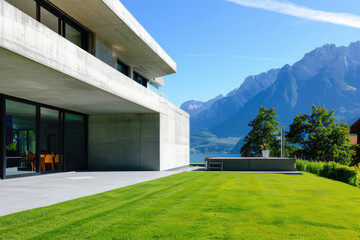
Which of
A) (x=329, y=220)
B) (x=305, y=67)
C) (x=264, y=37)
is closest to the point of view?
(x=329, y=220)

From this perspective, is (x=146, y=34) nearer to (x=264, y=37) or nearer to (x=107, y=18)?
(x=107, y=18)

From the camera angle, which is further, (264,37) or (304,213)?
(264,37)

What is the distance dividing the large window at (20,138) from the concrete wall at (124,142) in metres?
4.54

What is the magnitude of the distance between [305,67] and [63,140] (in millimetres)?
202670

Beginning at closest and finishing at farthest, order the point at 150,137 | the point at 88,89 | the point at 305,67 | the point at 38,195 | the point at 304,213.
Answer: the point at 304,213
the point at 38,195
the point at 88,89
the point at 150,137
the point at 305,67

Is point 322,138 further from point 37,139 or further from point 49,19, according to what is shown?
point 49,19

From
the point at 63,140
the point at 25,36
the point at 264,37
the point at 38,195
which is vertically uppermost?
the point at 264,37

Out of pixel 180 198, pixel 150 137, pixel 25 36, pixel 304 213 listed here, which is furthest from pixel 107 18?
pixel 304 213

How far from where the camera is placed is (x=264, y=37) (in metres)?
73.0

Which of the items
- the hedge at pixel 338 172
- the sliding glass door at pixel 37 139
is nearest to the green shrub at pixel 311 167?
the hedge at pixel 338 172

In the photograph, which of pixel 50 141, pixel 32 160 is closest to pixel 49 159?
pixel 50 141

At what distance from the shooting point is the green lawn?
418 cm

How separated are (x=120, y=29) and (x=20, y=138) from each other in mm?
5708

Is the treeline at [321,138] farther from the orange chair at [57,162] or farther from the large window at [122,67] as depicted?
the orange chair at [57,162]
